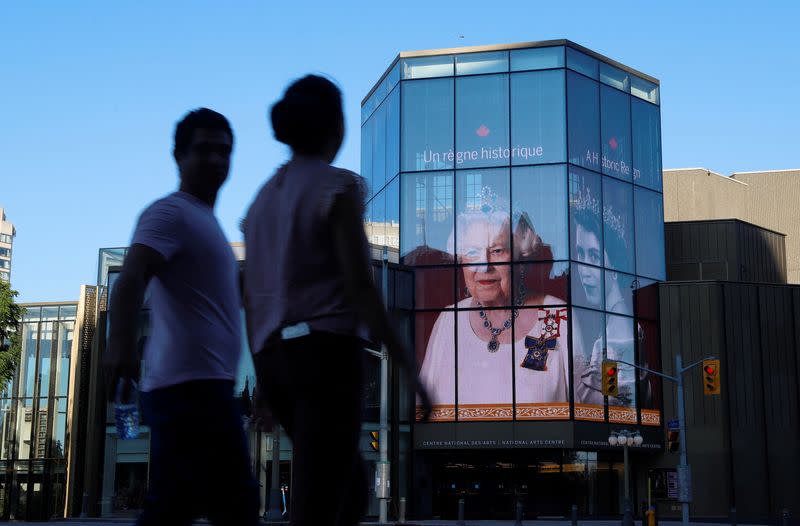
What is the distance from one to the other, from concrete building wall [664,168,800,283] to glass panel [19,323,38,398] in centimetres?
3236

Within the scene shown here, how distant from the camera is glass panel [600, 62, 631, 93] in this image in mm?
43125

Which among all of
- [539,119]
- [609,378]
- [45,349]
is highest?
[539,119]

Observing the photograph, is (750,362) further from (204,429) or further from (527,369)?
(204,429)

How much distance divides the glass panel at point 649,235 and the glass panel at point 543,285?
4.16 metres

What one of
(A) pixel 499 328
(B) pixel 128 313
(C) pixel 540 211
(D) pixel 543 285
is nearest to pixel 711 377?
(D) pixel 543 285

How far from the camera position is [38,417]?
4722 centimetres

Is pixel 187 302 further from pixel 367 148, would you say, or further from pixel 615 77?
pixel 367 148

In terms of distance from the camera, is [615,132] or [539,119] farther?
[615,132]

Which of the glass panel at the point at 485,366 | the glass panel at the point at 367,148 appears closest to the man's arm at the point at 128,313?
the glass panel at the point at 485,366

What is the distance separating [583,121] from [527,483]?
13.7 metres

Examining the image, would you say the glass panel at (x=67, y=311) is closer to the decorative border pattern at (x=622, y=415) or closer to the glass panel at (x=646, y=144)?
the decorative border pattern at (x=622, y=415)

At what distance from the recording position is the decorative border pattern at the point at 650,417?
41531mm

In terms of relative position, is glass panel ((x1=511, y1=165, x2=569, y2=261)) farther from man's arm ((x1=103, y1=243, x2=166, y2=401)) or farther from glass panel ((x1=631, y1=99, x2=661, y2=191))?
man's arm ((x1=103, y1=243, x2=166, y2=401))

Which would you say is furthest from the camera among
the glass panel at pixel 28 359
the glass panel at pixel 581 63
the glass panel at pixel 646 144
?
the glass panel at pixel 28 359
